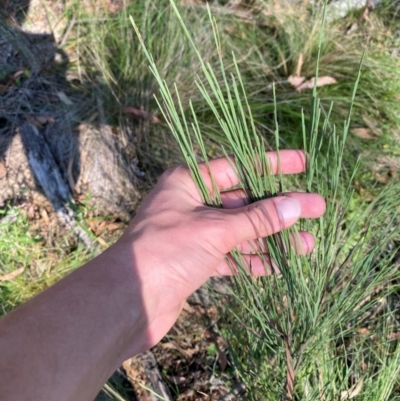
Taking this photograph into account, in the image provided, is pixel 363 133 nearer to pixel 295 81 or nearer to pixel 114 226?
pixel 295 81

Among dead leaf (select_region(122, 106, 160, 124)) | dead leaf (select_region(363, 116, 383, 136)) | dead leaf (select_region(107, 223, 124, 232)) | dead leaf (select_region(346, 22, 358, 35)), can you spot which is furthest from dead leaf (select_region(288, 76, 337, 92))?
dead leaf (select_region(107, 223, 124, 232))

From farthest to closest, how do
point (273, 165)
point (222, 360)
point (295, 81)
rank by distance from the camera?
point (295, 81)
point (222, 360)
point (273, 165)

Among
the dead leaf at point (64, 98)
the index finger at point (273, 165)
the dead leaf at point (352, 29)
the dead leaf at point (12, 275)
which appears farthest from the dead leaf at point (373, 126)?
the dead leaf at point (12, 275)

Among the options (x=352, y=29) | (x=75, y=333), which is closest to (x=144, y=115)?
(x=352, y=29)

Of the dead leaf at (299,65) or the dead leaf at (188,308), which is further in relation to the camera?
the dead leaf at (299,65)

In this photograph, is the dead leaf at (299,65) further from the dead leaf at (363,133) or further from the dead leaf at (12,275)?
the dead leaf at (12,275)

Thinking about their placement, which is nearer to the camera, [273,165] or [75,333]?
[75,333]
